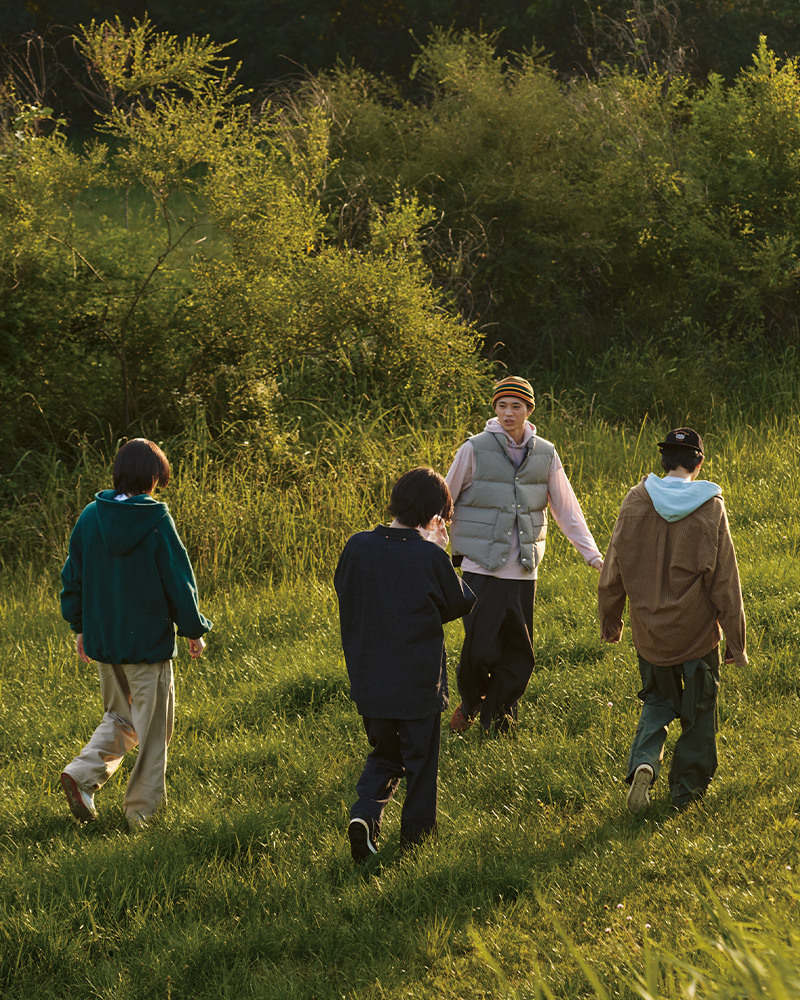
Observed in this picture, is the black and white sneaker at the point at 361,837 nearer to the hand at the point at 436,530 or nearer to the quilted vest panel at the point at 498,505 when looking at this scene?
the hand at the point at 436,530

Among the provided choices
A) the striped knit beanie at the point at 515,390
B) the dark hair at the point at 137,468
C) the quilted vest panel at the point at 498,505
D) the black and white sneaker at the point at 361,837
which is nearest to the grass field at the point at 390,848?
the black and white sneaker at the point at 361,837

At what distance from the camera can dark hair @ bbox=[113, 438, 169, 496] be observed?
4.61 m

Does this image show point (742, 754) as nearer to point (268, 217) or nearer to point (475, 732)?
point (475, 732)

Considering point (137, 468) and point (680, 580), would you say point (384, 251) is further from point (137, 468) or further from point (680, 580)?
point (680, 580)

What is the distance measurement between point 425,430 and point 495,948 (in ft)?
26.0

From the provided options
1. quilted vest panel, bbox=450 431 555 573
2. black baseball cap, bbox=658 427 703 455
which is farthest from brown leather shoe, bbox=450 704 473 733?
black baseball cap, bbox=658 427 703 455

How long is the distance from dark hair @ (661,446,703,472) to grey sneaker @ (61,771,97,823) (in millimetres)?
3127

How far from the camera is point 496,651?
5.51 m

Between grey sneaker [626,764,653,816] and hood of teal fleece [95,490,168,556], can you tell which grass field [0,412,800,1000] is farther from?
hood of teal fleece [95,490,168,556]

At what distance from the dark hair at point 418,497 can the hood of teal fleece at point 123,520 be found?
120 centimetres

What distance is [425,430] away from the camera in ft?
36.6

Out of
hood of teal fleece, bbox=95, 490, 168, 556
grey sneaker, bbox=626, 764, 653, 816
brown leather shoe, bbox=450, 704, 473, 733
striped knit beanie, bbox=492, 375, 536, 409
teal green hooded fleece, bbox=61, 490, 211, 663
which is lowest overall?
brown leather shoe, bbox=450, 704, 473, 733

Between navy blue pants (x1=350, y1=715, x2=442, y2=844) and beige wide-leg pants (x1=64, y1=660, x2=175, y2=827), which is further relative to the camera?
beige wide-leg pants (x1=64, y1=660, x2=175, y2=827)

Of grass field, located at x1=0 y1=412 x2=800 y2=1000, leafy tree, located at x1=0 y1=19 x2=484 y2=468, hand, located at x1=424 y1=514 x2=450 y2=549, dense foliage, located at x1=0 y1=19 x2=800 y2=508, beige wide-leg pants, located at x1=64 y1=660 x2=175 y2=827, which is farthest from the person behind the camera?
dense foliage, located at x1=0 y1=19 x2=800 y2=508
